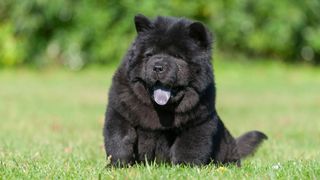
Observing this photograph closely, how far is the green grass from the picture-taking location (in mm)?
5387

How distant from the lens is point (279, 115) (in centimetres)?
1362

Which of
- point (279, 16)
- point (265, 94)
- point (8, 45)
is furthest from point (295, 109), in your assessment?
point (8, 45)

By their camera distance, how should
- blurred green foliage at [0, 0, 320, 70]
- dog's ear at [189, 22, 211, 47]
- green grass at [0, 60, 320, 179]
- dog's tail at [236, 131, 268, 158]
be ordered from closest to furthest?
green grass at [0, 60, 320, 179] < dog's ear at [189, 22, 211, 47] < dog's tail at [236, 131, 268, 158] < blurred green foliage at [0, 0, 320, 70]

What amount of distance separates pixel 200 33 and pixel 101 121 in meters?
6.44

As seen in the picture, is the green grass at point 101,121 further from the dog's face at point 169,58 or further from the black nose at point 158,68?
the black nose at point 158,68

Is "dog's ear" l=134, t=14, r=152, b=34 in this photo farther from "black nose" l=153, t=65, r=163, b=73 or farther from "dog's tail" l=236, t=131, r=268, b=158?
"dog's tail" l=236, t=131, r=268, b=158

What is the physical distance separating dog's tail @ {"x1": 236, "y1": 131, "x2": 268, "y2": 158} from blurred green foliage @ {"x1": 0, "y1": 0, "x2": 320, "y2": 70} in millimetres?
15344

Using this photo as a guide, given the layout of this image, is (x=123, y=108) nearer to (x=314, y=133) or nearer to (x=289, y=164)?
(x=289, y=164)

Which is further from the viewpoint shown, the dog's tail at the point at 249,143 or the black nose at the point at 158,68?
the dog's tail at the point at 249,143

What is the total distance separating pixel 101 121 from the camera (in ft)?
39.8

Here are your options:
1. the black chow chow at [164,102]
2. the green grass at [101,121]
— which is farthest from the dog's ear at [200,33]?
the green grass at [101,121]

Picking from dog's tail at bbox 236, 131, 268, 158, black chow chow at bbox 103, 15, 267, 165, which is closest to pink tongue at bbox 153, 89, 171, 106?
black chow chow at bbox 103, 15, 267, 165

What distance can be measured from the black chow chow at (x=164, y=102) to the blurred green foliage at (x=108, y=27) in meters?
16.7

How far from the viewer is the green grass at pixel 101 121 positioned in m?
5.39
